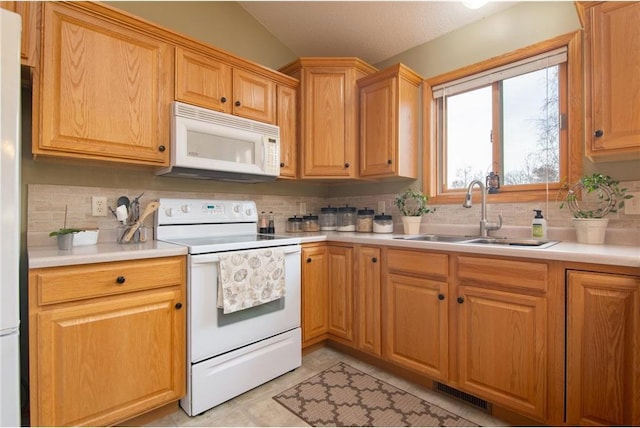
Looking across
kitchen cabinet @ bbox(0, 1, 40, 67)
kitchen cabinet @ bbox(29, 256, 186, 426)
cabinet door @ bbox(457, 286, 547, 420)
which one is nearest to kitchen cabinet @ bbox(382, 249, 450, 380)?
cabinet door @ bbox(457, 286, 547, 420)

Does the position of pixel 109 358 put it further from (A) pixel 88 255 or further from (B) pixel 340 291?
(B) pixel 340 291

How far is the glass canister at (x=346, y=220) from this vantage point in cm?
282

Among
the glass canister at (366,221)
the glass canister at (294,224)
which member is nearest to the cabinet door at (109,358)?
the glass canister at (294,224)

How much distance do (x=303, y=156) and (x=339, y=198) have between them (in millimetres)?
731

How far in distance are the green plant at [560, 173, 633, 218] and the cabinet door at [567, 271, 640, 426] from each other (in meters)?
0.63

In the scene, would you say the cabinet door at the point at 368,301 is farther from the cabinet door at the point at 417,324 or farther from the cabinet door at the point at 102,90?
Result: the cabinet door at the point at 102,90

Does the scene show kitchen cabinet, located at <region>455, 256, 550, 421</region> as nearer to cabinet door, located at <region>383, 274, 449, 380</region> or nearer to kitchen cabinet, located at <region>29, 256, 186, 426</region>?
cabinet door, located at <region>383, 274, 449, 380</region>

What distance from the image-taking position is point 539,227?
73.9 inches

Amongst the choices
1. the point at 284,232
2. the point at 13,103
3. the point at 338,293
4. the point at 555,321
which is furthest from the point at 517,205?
the point at 13,103

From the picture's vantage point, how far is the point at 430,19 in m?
2.38

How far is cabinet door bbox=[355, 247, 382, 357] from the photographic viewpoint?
2059mm

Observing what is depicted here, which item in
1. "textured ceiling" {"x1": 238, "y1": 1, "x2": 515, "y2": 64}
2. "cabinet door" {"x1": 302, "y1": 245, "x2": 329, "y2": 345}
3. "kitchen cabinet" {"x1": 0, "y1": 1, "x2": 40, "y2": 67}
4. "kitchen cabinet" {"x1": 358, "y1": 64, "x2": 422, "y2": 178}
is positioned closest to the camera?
"kitchen cabinet" {"x1": 0, "y1": 1, "x2": 40, "y2": 67}

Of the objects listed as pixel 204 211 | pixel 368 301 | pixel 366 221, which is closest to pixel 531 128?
pixel 366 221

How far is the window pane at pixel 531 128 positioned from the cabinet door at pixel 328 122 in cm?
113
